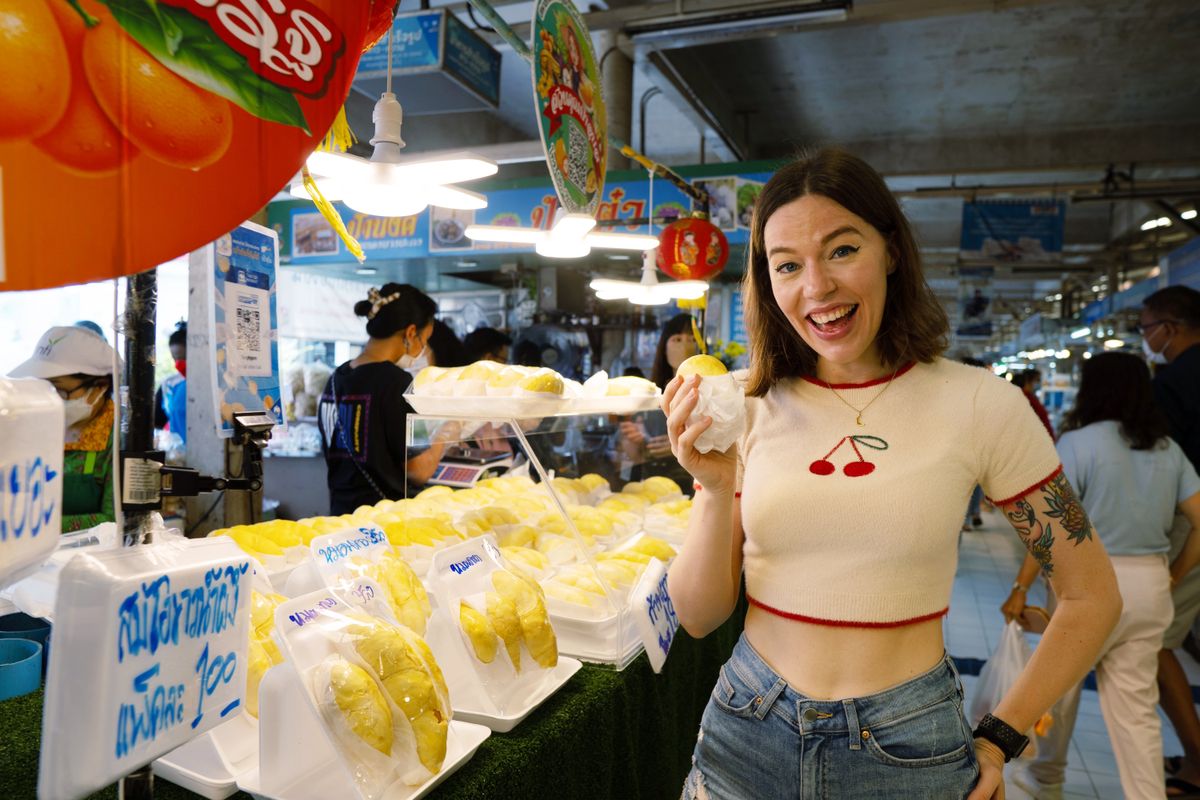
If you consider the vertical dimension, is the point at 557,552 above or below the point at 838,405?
below

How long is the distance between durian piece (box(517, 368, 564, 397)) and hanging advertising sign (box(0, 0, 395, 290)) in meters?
1.24

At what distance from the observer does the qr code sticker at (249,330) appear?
212 cm

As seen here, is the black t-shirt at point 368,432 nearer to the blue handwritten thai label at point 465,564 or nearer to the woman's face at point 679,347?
the blue handwritten thai label at point 465,564

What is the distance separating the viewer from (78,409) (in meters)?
2.24

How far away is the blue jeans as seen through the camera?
1.38 meters

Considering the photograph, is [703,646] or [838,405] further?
[703,646]

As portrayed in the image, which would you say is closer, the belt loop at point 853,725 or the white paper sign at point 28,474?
the white paper sign at point 28,474

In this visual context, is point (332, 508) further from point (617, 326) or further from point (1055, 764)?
point (617, 326)

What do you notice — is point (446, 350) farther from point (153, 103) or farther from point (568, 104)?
point (153, 103)

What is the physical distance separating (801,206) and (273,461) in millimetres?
7720

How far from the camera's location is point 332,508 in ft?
11.8

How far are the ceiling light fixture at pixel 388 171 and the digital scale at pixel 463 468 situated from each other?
4.37 ft

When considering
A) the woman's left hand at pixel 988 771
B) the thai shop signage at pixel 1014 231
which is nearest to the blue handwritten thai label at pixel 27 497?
the woman's left hand at pixel 988 771

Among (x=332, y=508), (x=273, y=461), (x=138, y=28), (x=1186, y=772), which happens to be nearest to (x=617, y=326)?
(x=273, y=461)
